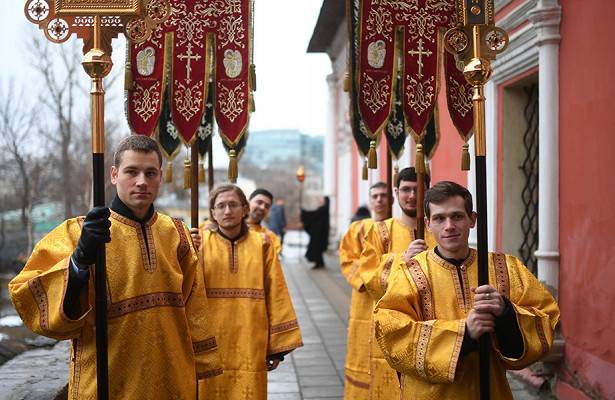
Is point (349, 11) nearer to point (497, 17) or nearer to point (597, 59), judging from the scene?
point (597, 59)

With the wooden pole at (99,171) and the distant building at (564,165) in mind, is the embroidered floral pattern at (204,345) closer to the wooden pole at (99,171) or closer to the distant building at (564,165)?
the wooden pole at (99,171)

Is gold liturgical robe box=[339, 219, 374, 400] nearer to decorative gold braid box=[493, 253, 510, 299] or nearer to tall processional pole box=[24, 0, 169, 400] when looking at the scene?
decorative gold braid box=[493, 253, 510, 299]

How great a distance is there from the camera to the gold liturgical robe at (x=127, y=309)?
3252 mm

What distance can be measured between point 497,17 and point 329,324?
16.2ft

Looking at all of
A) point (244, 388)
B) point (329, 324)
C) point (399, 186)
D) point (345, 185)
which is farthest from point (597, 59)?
point (345, 185)

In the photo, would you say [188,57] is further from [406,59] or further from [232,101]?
[406,59]

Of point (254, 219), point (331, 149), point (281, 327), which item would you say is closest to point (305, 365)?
point (254, 219)

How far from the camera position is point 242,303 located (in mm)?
5086

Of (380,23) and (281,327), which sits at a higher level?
(380,23)

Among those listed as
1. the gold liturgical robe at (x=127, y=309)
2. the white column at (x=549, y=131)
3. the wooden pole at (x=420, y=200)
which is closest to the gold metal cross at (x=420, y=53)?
the wooden pole at (x=420, y=200)

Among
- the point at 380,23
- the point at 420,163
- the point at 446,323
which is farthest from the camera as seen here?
the point at 380,23

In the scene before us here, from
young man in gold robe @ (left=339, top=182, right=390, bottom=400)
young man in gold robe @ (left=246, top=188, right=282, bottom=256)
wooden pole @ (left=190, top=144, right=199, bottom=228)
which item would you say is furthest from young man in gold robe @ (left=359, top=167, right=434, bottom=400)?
young man in gold robe @ (left=246, top=188, right=282, bottom=256)

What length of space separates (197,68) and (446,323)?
2.37 metres

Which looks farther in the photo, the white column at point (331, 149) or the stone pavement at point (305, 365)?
the white column at point (331, 149)
